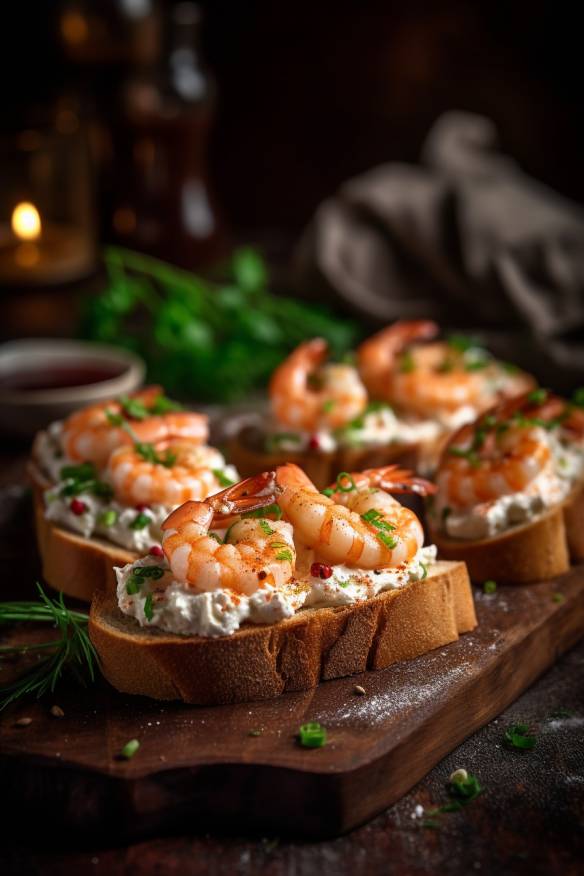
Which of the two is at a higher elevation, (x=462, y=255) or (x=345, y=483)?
(x=345, y=483)

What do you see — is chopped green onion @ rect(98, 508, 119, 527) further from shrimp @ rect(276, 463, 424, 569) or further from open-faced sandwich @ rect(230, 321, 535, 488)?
open-faced sandwich @ rect(230, 321, 535, 488)

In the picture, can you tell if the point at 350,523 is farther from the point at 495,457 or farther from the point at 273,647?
the point at 495,457

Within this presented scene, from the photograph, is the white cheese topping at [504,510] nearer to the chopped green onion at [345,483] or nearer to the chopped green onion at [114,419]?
the chopped green onion at [345,483]

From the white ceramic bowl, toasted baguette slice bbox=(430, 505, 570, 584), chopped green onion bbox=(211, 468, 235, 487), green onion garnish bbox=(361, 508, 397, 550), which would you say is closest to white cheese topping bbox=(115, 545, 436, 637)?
green onion garnish bbox=(361, 508, 397, 550)

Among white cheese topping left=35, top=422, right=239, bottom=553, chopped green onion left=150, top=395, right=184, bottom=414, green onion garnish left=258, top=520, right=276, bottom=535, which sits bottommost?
white cheese topping left=35, top=422, right=239, bottom=553

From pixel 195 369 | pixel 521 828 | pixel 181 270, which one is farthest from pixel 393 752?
pixel 181 270

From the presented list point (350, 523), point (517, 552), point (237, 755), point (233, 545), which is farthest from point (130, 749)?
point (517, 552)

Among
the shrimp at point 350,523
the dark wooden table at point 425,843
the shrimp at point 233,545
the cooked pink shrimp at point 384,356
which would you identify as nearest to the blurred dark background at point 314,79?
the cooked pink shrimp at point 384,356
